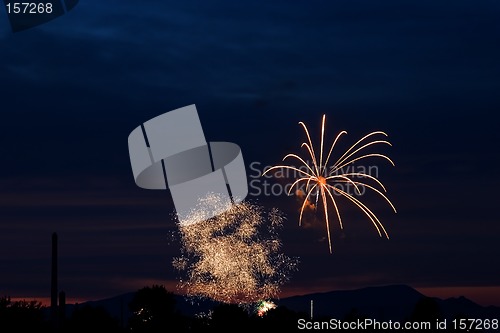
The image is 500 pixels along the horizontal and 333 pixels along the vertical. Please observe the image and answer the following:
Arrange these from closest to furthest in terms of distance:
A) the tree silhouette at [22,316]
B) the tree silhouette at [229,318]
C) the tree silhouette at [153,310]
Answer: the tree silhouette at [22,316] < the tree silhouette at [229,318] < the tree silhouette at [153,310]

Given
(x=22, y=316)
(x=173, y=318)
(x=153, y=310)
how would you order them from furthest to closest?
(x=153, y=310) → (x=173, y=318) → (x=22, y=316)

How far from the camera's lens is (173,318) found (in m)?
166

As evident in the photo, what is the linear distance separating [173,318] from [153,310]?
8187 mm

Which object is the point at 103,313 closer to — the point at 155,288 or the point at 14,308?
the point at 155,288

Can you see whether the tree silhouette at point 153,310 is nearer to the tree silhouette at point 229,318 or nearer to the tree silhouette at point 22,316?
the tree silhouette at point 229,318

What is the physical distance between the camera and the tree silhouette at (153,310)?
166750mm

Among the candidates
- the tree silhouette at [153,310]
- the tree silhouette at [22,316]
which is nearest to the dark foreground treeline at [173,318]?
the tree silhouette at [153,310]

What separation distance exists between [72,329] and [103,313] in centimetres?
2499

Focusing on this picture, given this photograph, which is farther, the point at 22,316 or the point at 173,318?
the point at 173,318

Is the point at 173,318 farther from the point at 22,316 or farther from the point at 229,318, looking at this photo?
the point at 22,316

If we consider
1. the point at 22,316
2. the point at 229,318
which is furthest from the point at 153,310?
the point at 22,316

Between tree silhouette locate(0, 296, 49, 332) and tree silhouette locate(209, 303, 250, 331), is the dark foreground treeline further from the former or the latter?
tree silhouette locate(0, 296, 49, 332)

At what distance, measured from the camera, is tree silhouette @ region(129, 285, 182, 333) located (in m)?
167

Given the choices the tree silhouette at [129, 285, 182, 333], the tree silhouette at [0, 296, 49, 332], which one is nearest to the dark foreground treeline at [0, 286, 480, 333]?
the tree silhouette at [129, 285, 182, 333]
